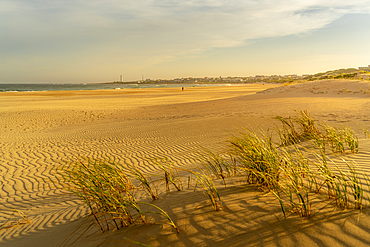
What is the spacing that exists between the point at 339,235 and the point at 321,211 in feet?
1.02

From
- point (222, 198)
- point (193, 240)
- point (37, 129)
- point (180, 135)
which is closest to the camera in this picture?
point (193, 240)

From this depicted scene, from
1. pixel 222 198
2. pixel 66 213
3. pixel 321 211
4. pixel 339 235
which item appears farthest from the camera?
pixel 66 213

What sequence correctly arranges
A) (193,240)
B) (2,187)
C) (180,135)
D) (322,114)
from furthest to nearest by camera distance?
(322,114), (180,135), (2,187), (193,240)

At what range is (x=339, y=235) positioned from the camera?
1992mm

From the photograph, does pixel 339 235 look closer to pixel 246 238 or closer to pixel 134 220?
pixel 246 238

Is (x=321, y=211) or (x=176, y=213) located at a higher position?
(x=321, y=211)

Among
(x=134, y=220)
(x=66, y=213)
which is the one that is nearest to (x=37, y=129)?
(x=66, y=213)

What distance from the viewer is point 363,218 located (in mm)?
2115

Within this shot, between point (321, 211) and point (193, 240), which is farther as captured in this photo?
point (321, 211)

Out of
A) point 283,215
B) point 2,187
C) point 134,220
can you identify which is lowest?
point 2,187

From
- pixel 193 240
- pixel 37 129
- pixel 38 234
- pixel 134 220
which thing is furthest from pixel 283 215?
pixel 37 129

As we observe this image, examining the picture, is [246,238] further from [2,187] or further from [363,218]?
[2,187]

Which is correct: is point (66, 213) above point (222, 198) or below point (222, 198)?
below

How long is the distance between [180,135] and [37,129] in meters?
8.70
